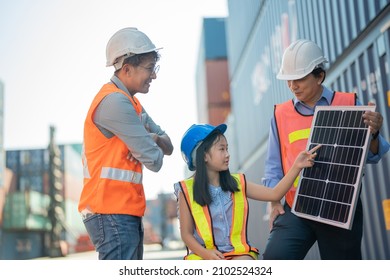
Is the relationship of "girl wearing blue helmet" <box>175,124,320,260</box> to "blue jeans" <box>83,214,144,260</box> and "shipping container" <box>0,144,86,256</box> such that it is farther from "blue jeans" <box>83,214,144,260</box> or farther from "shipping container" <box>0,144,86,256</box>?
"shipping container" <box>0,144,86,256</box>

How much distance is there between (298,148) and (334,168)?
28 cm

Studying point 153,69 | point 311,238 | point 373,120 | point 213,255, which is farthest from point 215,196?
point 373,120

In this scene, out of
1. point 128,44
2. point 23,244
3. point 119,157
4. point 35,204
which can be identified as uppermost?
point 128,44

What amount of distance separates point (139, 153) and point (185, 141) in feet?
1.27

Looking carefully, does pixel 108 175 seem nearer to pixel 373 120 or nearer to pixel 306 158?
pixel 306 158

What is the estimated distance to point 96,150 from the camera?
9.34 ft

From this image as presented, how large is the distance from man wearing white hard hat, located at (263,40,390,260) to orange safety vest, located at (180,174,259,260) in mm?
279

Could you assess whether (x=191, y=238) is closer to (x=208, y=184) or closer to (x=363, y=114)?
(x=208, y=184)

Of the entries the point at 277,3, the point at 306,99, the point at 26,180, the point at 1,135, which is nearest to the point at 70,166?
the point at 26,180

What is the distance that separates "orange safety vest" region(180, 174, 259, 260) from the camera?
2.89 m

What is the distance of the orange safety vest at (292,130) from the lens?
3.25 metres

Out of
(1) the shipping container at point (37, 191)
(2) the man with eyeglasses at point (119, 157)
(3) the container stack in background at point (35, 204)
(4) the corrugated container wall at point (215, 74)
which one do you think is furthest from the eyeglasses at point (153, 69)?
(3) the container stack in background at point (35, 204)

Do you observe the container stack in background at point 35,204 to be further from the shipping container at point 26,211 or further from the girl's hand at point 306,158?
the girl's hand at point 306,158

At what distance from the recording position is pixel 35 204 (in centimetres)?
3800
